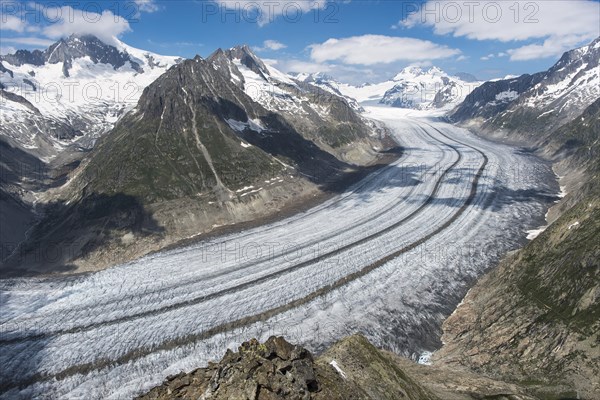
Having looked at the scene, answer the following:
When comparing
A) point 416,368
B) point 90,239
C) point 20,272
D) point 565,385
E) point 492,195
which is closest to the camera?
point 565,385

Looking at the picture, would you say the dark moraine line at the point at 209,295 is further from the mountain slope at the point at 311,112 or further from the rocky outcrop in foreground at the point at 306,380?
the mountain slope at the point at 311,112

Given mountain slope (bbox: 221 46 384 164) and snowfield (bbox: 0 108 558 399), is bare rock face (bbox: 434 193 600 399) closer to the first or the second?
snowfield (bbox: 0 108 558 399)

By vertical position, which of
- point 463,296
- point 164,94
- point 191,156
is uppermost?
point 164,94

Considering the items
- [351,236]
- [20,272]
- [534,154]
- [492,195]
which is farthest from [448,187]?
[20,272]

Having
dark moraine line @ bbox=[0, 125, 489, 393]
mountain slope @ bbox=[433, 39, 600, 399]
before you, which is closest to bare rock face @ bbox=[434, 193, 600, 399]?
mountain slope @ bbox=[433, 39, 600, 399]

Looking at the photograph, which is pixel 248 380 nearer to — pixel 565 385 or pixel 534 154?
pixel 565 385

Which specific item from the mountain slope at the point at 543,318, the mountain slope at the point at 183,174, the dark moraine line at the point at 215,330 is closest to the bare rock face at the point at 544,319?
the mountain slope at the point at 543,318
